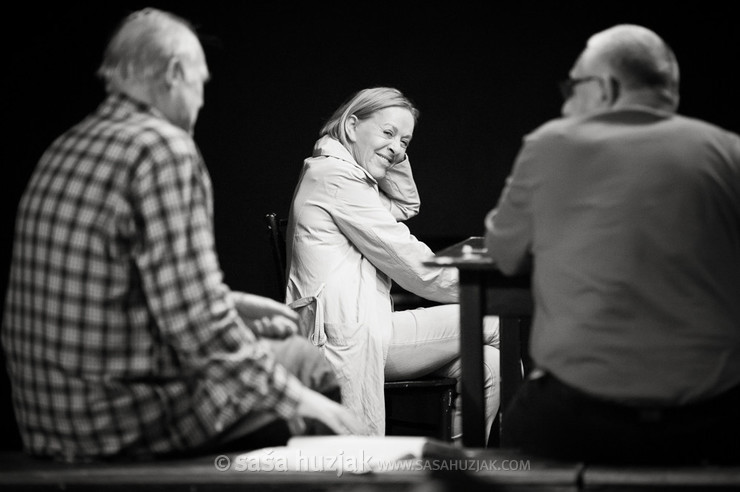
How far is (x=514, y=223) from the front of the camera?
2209 millimetres

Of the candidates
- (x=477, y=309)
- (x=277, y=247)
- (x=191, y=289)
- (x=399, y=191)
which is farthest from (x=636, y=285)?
(x=399, y=191)

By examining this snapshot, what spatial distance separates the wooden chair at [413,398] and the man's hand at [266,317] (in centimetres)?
109

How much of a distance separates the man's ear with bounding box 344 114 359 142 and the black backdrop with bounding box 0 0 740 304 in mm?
916

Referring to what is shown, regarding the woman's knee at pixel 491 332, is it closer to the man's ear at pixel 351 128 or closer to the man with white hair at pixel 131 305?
the man's ear at pixel 351 128

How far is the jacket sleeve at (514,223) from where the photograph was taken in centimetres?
214

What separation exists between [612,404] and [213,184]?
9.63 feet

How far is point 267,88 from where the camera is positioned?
183 inches

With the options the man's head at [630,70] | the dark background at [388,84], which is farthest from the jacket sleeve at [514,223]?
the dark background at [388,84]

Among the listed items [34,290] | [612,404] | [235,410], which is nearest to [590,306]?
[612,404]

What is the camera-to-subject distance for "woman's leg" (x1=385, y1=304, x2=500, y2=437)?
3.49 metres

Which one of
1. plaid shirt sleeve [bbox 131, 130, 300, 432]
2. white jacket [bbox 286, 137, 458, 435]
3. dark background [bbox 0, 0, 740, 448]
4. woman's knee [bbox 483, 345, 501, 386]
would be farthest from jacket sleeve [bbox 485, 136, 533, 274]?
dark background [bbox 0, 0, 740, 448]

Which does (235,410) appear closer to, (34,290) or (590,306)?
(34,290)

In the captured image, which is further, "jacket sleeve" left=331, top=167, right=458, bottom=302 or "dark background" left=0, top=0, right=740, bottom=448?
"dark background" left=0, top=0, right=740, bottom=448

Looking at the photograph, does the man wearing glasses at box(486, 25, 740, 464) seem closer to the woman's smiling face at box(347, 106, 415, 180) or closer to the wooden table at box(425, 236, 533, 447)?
the wooden table at box(425, 236, 533, 447)
